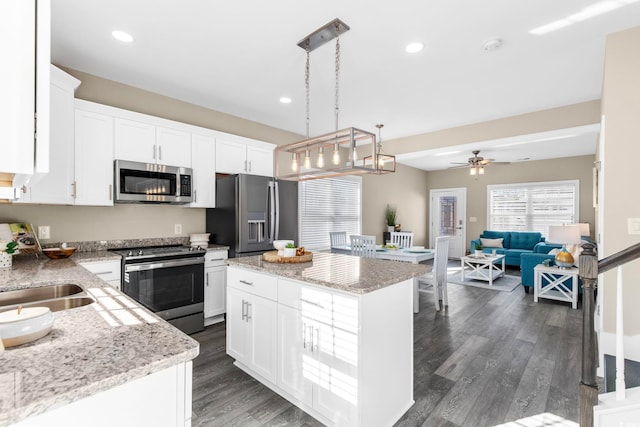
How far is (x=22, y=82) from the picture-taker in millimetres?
569

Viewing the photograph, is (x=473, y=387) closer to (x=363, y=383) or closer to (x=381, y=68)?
(x=363, y=383)

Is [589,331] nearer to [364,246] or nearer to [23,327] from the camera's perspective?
[23,327]

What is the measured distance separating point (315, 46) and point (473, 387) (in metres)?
3.00

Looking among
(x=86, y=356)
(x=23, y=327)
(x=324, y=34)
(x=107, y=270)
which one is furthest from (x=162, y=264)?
(x=324, y=34)

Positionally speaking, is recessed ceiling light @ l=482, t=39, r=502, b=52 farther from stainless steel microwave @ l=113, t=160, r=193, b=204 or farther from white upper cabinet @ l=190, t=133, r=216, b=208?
stainless steel microwave @ l=113, t=160, r=193, b=204

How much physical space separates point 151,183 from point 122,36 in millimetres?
1368

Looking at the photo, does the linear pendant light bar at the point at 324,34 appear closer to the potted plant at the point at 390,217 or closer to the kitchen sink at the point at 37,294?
the kitchen sink at the point at 37,294

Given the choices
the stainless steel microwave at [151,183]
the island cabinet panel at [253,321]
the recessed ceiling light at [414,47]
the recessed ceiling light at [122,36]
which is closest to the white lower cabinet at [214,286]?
the stainless steel microwave at [151,183]

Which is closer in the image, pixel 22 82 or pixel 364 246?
pixel 22 82

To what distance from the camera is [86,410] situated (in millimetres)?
768

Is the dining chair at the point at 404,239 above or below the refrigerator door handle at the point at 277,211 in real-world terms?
below

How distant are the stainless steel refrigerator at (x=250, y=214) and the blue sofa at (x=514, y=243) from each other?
4977 millimetres

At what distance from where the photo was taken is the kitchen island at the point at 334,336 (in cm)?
176

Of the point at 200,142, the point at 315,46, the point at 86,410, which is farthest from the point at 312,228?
the point at 86,410
